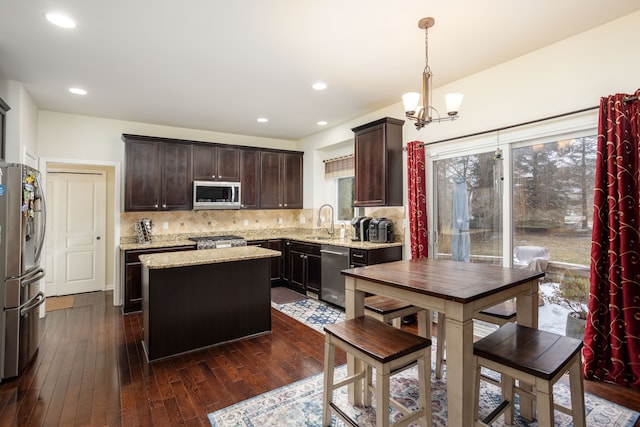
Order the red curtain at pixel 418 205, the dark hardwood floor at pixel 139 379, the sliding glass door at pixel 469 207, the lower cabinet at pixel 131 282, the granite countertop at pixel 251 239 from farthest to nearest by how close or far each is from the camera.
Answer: the lower cabinet at pixel 131 282 < the granite countertop at pixel 251 239 < the red curtain at pixel 418 205 < the sliding glass door at pixel 469 207 < the dark hardwood floor at pixel 139 379

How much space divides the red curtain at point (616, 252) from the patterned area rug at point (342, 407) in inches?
13.9

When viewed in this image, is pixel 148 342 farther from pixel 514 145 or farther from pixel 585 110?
pixel 585 110

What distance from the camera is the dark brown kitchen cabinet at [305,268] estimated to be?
4914 mm

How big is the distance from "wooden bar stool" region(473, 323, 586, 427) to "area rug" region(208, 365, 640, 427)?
1.35 feet

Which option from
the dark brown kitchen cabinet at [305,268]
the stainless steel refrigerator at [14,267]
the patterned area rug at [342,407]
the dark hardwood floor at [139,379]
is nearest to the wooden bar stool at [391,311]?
the patterned area rug at [342,407]

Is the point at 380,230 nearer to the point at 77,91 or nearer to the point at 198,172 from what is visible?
the point at 198,172

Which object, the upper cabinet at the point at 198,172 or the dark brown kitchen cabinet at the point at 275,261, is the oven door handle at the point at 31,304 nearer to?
the upper cabinet at the point at 198,172

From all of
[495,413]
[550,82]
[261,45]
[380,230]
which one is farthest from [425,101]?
[380,230]

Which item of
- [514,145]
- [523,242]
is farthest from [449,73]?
[523,242]

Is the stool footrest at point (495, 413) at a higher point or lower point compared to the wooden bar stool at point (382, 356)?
lower

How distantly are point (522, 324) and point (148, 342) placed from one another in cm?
295

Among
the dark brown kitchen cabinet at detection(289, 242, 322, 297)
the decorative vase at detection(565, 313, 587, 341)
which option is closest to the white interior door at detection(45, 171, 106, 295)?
the dark brown kitchen cabinet at detection(289, 242, 322, 297)

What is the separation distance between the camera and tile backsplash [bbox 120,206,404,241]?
468 centimetres

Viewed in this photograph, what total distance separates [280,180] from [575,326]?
4.58m
